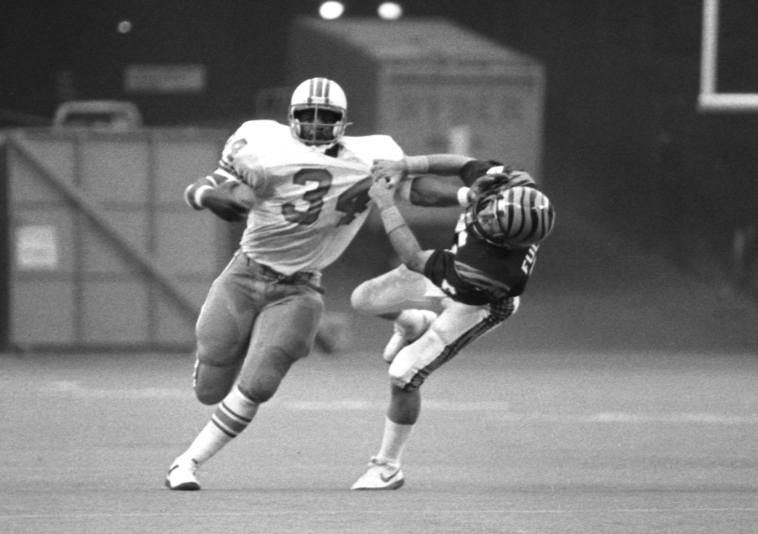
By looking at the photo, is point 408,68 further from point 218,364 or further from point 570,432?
point 218,364

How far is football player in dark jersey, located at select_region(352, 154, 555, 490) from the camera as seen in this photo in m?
7.54

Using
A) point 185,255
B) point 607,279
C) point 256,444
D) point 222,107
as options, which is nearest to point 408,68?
point 607,279

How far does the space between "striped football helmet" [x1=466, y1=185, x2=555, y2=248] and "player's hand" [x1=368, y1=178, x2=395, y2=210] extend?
42cm

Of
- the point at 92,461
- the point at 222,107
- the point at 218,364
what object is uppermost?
the point at 218,364

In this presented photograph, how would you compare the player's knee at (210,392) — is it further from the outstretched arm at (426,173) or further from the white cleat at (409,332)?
the outstretched arm at (426,173)

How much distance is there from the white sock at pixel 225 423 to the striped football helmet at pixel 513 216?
1.41 metres

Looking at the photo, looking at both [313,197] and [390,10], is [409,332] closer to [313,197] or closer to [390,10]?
[313,197]

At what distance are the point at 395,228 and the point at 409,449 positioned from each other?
94.2 inches

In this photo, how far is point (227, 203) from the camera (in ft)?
24.4

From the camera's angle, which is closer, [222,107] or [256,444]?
[256,444]

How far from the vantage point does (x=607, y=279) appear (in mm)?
22562

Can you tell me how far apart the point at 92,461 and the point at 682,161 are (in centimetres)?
1547

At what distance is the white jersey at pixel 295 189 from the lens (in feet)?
25.6

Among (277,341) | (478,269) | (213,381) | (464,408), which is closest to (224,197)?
(277,341)
